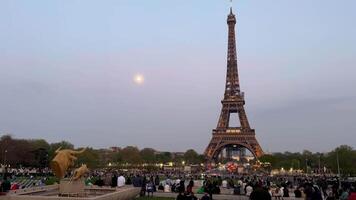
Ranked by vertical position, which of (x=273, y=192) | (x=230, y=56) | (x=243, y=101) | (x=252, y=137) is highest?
(x=230, y=56)

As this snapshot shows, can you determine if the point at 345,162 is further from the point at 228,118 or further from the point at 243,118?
the point at 228,118

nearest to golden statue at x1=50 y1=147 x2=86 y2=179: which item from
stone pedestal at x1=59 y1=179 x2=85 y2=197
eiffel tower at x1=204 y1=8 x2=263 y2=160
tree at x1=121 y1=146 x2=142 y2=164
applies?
stone pedestal at x1=59 y1=179 x2=85 y2=197

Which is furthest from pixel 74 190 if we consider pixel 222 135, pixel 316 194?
pixel 222 135

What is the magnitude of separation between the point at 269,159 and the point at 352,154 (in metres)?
36.0

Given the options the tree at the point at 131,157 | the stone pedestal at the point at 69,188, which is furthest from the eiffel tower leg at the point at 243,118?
the stone pedestal at the point at 69,188

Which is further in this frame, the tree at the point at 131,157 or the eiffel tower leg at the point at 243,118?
the tree at the point at 131,157

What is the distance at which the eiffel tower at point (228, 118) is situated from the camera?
121 m

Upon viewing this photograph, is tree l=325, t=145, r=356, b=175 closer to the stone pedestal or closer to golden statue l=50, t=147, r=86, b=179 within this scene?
golden statue l=50, t=147, r=86, b=179

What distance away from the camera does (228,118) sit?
12475 centimetres

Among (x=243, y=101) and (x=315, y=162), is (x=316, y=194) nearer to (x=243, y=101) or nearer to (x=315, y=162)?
(x=243, y=101)

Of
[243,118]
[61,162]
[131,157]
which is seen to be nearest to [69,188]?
[61,162]

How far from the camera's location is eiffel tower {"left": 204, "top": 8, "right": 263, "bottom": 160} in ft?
396

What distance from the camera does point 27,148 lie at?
92.7 m

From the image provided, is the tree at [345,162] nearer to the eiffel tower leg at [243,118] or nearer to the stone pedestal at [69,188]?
the eiffel tower leg at [243,118]
